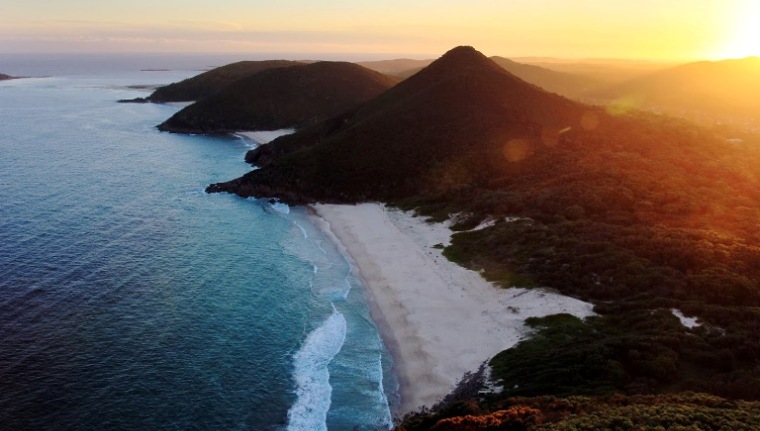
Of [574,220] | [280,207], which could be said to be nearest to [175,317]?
[280,207]

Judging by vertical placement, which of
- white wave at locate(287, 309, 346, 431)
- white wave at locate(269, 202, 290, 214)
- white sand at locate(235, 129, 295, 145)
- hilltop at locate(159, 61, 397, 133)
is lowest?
white wave at locate(287, 309, 346, 431)

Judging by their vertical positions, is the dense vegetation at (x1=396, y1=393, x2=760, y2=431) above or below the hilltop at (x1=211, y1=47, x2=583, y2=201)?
below

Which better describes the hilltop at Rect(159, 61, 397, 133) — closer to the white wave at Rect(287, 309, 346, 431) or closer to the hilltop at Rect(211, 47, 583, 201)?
the hilltop at Rect(211, 47, 583, 201)

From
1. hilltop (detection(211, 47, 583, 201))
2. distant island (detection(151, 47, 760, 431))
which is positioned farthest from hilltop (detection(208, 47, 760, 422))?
hilltop (detection(211, 47, 583, 201))

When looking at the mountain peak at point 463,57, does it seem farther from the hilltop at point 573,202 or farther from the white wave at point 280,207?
the white wave at point 280,207

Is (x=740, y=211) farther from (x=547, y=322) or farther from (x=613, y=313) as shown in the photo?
(x=547, y=322)

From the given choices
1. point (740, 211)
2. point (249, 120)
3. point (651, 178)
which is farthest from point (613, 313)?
point (249, 120)
